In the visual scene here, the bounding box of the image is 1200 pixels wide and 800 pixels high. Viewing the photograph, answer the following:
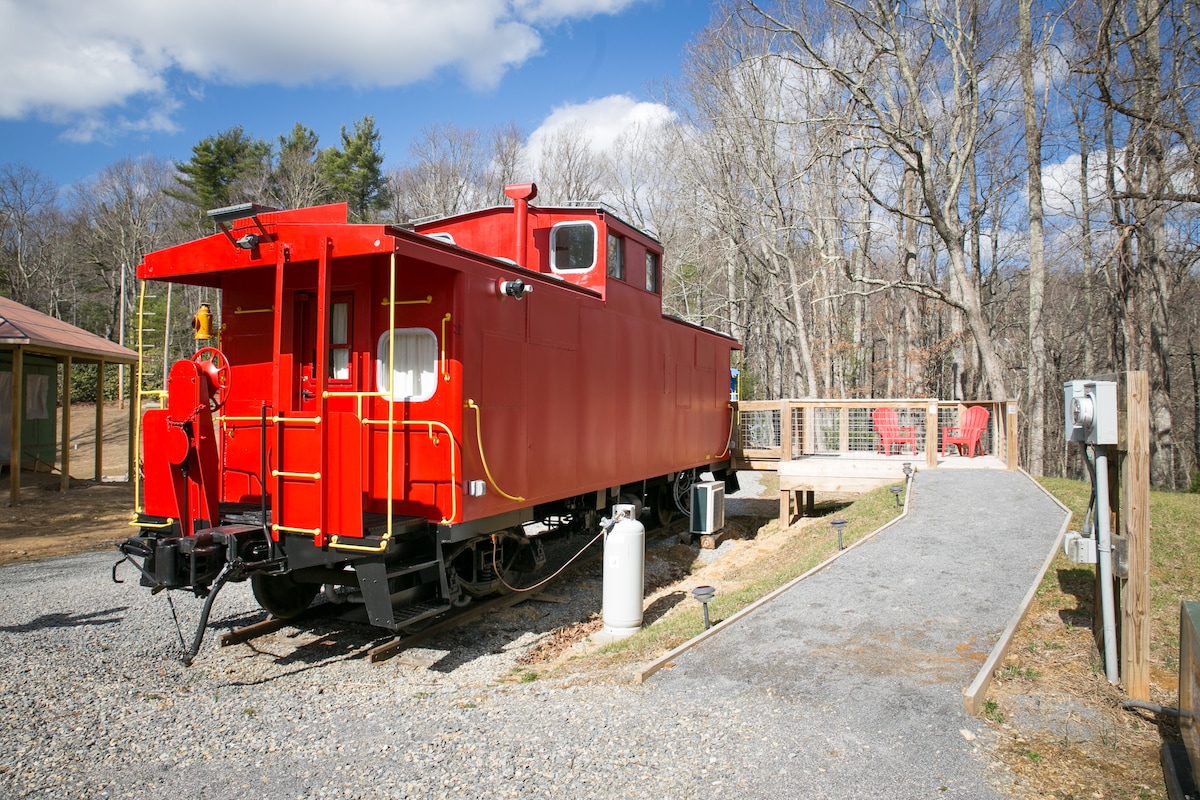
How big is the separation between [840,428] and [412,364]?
10.9 m

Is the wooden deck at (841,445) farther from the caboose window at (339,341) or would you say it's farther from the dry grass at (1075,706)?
the caboose window at (339,341)

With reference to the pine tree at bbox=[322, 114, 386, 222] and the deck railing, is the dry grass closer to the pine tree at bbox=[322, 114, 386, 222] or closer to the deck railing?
the deck railing

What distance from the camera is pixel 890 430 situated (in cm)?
1427

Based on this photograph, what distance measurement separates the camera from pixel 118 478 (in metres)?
18.8

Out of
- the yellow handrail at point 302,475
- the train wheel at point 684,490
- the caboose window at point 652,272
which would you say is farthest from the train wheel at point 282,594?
the train wheel at point 684,490

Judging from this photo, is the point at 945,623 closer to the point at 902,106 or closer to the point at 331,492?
the point at 331,492

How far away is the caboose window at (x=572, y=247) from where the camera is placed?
8.39 meters

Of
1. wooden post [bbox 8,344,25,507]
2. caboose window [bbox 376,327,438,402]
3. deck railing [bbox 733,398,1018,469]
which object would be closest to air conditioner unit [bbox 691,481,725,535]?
deck railing [bbox 733,398,1018,469]

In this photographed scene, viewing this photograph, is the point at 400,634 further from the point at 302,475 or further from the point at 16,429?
the point at 16,429

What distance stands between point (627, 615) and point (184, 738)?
348 cm

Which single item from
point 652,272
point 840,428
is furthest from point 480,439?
point 840,428

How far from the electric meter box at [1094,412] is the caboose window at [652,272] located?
18.1 feet

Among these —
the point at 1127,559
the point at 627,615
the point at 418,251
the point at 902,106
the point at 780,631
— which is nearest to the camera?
the point at 1127,559

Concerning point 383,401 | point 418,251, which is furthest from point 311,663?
point 418,251
